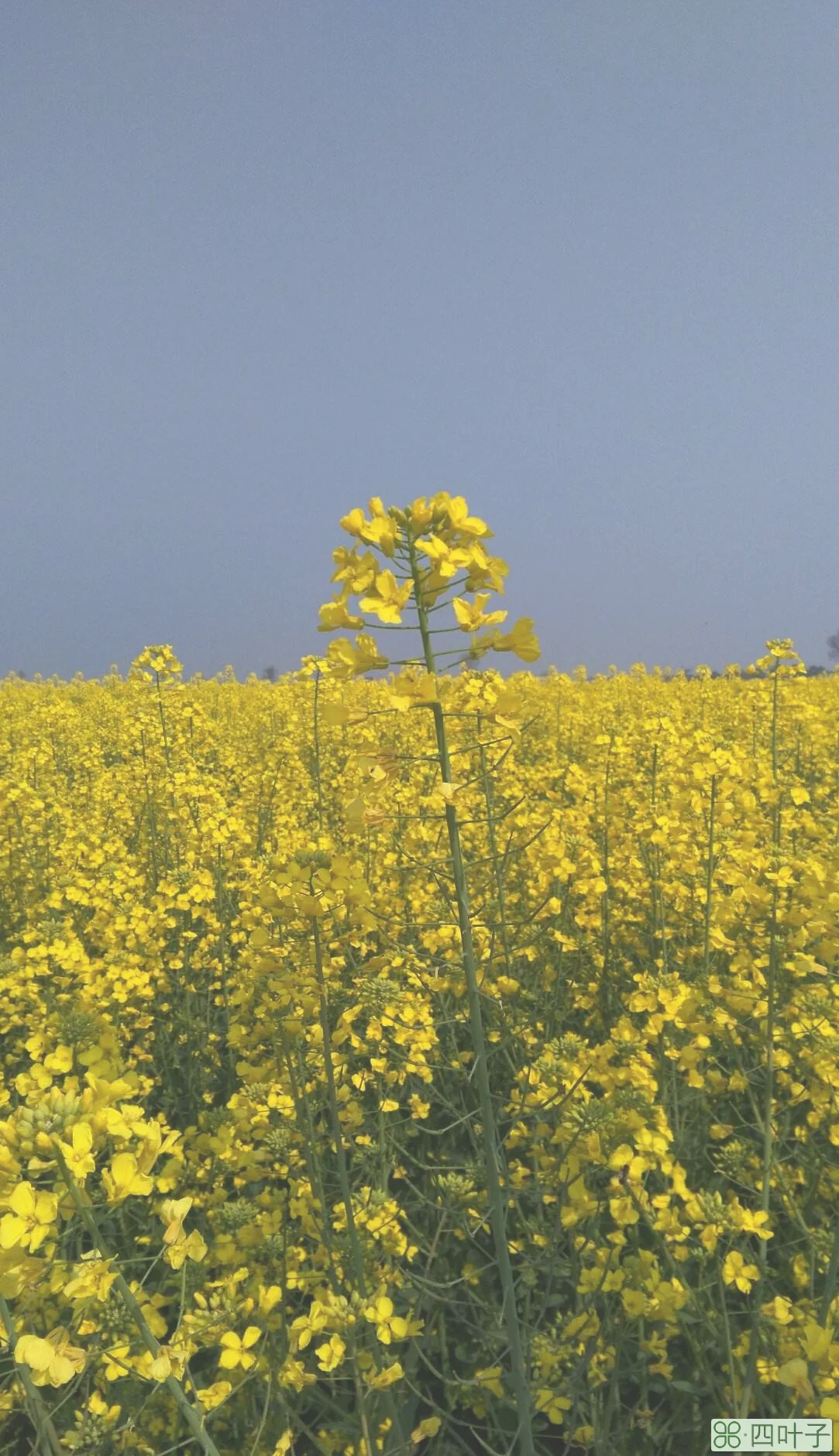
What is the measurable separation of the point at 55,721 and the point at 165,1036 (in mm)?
7011

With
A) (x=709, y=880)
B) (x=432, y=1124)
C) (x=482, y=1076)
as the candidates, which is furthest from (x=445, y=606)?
(x=432, y=1124)

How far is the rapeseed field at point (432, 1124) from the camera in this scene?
5.49ft

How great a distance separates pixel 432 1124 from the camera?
360 centimetres

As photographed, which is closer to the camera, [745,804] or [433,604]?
[433,604]

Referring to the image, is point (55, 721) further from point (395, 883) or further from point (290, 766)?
point (395, 883)

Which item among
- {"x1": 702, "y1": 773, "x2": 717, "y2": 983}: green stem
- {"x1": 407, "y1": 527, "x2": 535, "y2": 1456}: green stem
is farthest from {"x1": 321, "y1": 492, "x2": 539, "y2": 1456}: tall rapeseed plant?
{"x1": 702, "y1": 773, "x2": 717, "y2": 983}: green stem

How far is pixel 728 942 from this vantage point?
3146 mm

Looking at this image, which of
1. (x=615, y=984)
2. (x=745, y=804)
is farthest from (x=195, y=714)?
(x=745, y=804)

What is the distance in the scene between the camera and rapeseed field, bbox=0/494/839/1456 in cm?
167

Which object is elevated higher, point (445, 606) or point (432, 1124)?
point (445, 606)

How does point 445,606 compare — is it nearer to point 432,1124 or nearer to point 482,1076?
point 482,1076

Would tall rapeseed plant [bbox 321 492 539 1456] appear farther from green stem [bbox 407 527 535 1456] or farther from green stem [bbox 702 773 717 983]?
green stem [bbox 702 773 717 983]

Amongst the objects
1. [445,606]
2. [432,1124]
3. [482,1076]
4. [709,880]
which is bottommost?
[432,1124]

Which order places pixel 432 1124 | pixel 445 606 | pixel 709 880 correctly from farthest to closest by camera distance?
pixel 432 1124 → pixel 709 880 → pixel 445 606
